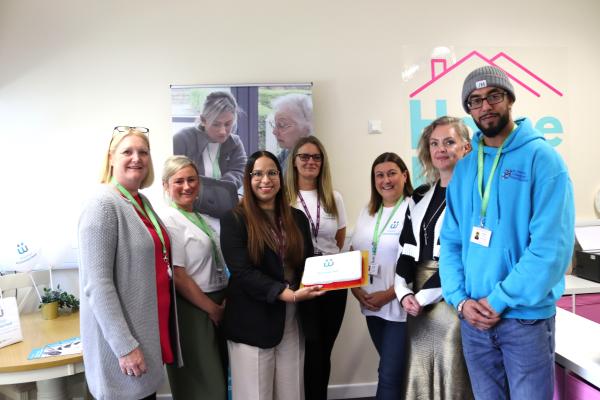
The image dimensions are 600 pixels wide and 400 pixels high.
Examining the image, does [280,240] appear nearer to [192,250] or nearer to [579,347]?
[192,250]

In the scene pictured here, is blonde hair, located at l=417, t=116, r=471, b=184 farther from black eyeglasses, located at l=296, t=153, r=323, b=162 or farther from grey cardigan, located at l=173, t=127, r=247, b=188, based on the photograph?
grey cardigan, located at l=173, t=127, r=247, b=188

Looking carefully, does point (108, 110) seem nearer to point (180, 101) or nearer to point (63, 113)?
point (63, 113)

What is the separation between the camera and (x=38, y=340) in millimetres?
2135

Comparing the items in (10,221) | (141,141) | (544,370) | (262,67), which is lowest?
(544,370)

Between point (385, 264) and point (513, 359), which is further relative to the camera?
point (385, 264)

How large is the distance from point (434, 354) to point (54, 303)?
232cm

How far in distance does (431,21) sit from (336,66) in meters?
0.86

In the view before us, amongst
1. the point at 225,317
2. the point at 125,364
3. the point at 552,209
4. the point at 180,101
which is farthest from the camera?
the point at 180,101

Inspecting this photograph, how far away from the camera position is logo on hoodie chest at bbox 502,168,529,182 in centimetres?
133

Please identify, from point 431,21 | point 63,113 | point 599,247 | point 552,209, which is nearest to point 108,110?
point 63,113

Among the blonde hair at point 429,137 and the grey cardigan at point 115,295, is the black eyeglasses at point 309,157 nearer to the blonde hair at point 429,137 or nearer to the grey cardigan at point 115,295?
the blonde hair at point 429,137

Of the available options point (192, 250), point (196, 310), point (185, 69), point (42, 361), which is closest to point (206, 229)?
point (192, 250)

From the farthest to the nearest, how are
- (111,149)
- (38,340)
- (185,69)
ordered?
(185,69) → (38,340) → (111,149)

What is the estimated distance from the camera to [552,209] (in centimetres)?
127
